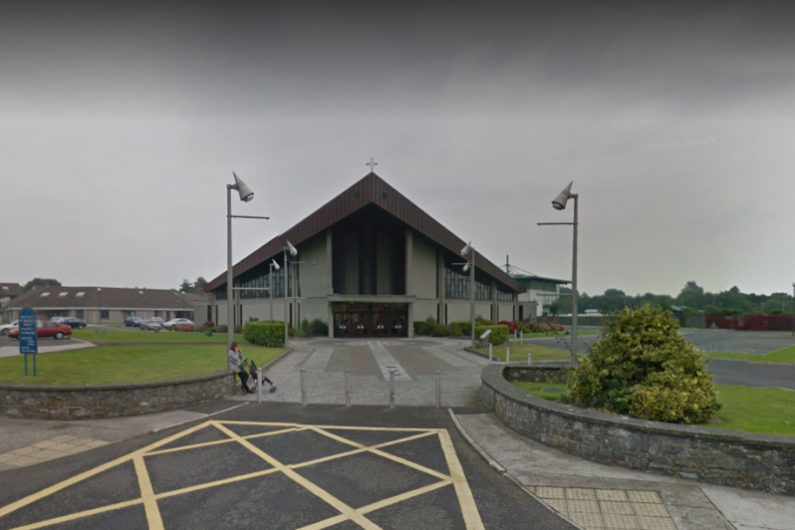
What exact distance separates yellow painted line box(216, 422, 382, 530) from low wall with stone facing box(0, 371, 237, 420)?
380 centimetres

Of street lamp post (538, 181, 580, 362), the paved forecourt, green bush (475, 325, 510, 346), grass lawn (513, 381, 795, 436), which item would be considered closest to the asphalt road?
the paved forecourt

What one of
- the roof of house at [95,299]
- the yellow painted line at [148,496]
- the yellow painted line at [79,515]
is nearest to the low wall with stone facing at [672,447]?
the yellow painted line at [148,496]

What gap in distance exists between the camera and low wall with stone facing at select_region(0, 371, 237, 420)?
9789 mm

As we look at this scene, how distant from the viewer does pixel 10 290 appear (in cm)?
8850

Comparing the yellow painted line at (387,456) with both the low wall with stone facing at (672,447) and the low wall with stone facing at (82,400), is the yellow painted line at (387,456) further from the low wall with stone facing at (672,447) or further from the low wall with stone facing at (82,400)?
the low wall with stone facing at (82,400)

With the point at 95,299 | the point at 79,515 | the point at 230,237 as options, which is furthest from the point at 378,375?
the point at 95,299

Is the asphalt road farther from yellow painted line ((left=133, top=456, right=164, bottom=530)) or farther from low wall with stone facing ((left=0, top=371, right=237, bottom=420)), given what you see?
low wall with stone facing ((left=0, top=371, right=237, bottom=420))

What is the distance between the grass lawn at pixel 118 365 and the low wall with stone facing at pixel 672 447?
11.5m

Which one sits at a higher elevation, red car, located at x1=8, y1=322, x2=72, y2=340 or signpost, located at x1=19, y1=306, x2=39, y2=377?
signpost, located at x1=19, y1=306, x2=39, y2=377

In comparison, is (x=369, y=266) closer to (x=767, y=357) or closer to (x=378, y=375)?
(x=378, y=375)

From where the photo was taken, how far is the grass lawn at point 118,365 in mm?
12531

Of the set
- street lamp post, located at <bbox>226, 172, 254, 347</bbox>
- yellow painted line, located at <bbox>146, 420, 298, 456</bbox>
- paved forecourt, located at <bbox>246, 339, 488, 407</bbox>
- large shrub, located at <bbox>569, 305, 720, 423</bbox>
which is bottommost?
paved forecourt, located at <bbox>246, 339, 488, 407</bbox>

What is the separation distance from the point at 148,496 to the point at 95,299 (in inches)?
3087

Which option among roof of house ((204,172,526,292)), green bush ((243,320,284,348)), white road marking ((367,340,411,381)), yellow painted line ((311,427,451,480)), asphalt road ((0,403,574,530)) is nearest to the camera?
asphalt road ((0,403,574,530))
